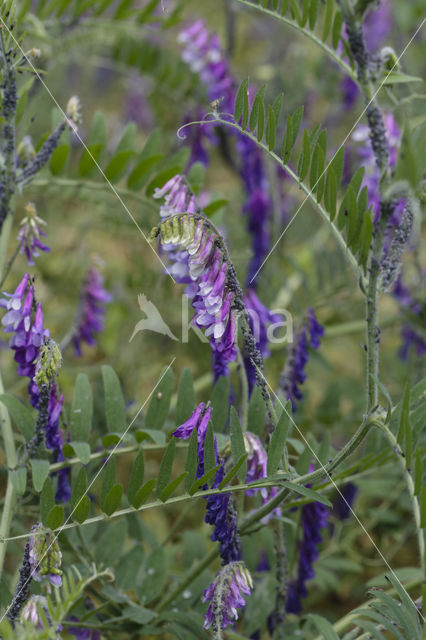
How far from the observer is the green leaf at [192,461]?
0.86 metres

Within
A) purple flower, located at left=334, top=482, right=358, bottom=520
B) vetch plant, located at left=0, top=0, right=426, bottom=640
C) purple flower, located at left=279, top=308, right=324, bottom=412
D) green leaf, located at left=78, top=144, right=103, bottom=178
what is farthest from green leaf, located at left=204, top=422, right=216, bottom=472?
purple flower, located at left=334, top=482, right=358, bottom=520

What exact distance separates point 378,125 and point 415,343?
1.13 meters

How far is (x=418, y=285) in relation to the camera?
1.71 metres

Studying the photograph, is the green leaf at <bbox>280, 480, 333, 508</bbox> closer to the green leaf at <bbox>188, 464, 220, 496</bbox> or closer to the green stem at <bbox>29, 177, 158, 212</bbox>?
the green leaf at <bbox>188, 464, 220, 496</bbox>

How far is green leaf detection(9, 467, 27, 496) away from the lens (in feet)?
3.04

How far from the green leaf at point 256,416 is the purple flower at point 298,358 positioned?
11cm

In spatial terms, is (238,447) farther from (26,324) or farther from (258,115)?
(258,115)

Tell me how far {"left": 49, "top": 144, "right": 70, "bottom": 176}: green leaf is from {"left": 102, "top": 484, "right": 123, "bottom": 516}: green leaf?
2.09 feet

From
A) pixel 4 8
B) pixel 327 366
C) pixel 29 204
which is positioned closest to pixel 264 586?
pixel 327 366

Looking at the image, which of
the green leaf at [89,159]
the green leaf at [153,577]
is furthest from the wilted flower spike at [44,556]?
the green leaf at [89,159]

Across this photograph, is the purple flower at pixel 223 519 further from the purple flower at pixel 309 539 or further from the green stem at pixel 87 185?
the green stem at pixel 87 185

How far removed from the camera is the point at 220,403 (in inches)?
44.0

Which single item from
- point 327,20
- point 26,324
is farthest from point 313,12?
point 26,324

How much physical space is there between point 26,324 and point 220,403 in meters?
0.33
